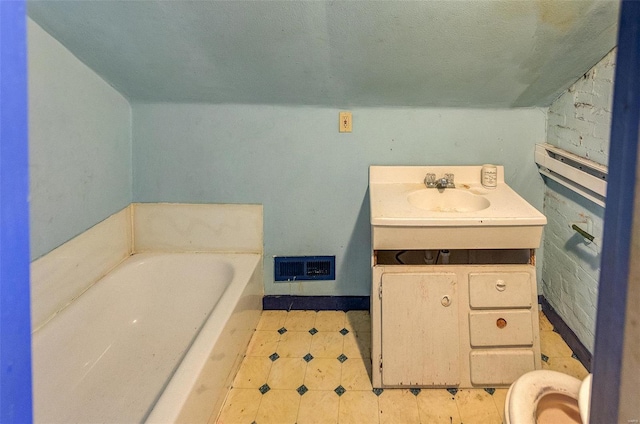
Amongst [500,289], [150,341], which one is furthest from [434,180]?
[150,341]

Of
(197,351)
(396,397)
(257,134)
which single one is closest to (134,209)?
(257,134)

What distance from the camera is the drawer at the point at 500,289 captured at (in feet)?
5.73

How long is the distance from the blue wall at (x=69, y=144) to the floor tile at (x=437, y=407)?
1502 mm

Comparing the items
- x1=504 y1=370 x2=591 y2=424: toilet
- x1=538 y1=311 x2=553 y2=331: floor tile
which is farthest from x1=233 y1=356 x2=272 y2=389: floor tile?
x1=538 y1=311 x2=553 y2=331: floor tile

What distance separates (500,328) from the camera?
1.76 m

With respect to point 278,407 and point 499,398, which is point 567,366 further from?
point 278,407

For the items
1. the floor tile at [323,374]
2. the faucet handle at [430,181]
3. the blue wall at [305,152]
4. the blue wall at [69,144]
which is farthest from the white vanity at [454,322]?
the blue wall at [69,144]

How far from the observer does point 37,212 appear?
1.56 meters

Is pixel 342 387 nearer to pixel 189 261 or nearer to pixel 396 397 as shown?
pixel 396 397

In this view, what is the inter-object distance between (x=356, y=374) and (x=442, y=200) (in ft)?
2.82

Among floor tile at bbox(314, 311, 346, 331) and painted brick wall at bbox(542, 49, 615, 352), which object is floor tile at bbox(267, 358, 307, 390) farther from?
painted brick wall at bbox(542, 49, 615, 352)

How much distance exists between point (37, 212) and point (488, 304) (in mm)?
1680

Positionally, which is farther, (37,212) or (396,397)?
(396,397)

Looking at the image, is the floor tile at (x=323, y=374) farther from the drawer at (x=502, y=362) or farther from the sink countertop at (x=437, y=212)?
the sink countertop at (x=437, y=212)
